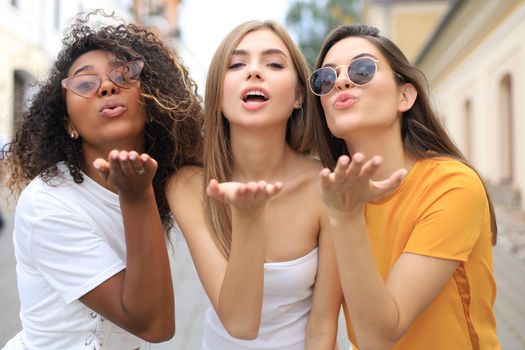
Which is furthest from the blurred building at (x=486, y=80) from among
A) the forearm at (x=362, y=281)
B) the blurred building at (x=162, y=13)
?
the blurred building at (x=162, y=13)

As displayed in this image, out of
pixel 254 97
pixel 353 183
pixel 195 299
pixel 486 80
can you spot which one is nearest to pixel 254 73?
pixel 254 97

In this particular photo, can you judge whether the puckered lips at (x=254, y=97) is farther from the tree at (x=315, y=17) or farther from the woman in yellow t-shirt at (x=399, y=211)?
the tree at (x=315, y=17)

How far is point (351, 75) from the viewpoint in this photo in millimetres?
1885

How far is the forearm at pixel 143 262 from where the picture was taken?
1667 mm

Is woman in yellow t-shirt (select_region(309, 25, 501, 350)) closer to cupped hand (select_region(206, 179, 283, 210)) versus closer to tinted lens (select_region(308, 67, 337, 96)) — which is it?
Result: tinted lens (select_region(308, 67, 337, 96))

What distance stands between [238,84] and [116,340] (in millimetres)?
995

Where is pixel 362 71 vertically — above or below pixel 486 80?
above

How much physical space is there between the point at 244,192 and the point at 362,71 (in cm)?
70

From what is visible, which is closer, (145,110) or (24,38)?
(145,110)

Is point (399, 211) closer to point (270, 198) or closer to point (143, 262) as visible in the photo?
point (270, 198)

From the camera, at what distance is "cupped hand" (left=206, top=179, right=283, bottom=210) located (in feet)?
4.72

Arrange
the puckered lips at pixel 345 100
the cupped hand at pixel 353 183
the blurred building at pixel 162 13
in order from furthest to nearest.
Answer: the blurred building at pixel 162 13 → the puckered lips at pixel 345 100 → the cupped hand at pixel 353 183

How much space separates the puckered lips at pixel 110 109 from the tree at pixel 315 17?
35.0m

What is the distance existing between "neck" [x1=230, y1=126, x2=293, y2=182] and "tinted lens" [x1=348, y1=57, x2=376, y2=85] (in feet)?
1.35
